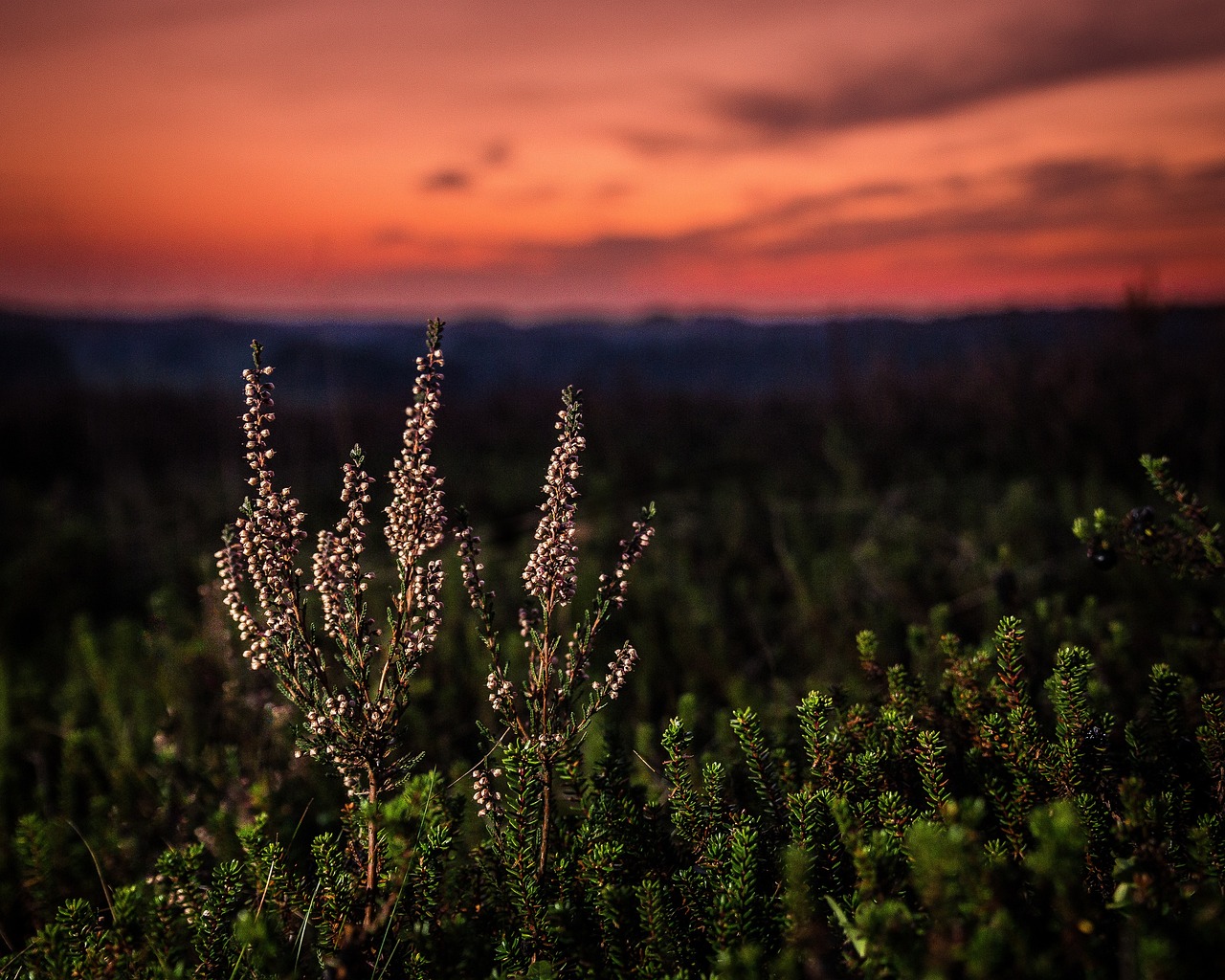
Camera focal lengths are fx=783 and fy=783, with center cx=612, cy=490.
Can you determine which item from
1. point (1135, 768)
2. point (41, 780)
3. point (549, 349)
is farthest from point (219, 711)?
point (549, 349)

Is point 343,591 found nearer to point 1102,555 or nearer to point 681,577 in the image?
point 1102,555

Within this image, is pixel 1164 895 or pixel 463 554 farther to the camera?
pixel 463 554

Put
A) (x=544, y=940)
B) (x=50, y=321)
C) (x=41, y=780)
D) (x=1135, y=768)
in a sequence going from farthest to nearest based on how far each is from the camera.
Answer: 1. (x=50, y=321)
2. (x=41, y=780)
3. (x=1135, y=768)
4. (x=544, y=940)

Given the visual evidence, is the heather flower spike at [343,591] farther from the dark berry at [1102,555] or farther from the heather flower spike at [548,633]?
the dark berry at [1102,555]

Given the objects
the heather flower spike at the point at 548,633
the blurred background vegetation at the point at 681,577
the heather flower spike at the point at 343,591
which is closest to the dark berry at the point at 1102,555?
the blurred background vegetation at the point at 681,577

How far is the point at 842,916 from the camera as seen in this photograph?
139cm

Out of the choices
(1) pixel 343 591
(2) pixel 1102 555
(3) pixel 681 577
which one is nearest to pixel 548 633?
(1) pixel 343 591

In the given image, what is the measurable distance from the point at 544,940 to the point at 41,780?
301 centimetres

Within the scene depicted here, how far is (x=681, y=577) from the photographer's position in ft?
19.7

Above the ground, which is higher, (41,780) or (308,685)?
(308,685)

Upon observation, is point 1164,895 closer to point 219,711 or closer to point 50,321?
point 219,711

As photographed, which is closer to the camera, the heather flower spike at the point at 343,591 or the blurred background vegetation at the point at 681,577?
the heather flower spike at the point at 343,591

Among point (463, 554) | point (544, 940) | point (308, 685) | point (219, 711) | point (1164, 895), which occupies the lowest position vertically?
point (219, 711)

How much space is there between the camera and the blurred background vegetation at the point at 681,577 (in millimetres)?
3145
